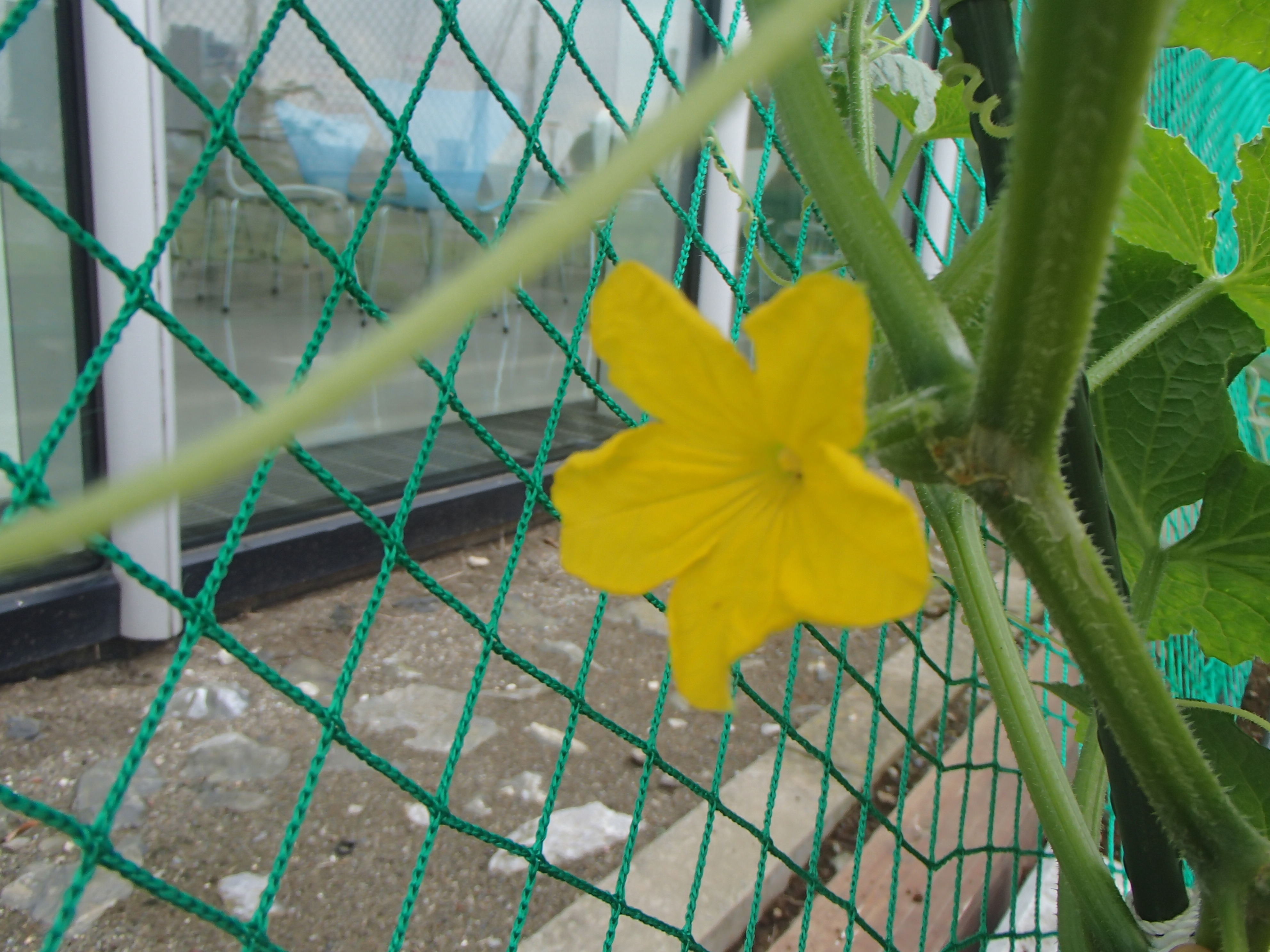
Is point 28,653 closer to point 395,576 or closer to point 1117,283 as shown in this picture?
point 395,576

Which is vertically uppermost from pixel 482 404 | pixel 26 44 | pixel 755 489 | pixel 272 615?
pixel 26 44

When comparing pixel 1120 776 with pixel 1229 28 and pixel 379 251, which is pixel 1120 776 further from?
pixel 379 251

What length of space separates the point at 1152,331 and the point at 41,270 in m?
1.93

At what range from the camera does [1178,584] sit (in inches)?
20.4

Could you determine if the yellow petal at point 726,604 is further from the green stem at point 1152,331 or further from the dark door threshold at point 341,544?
the dark door threshold at point 341,544

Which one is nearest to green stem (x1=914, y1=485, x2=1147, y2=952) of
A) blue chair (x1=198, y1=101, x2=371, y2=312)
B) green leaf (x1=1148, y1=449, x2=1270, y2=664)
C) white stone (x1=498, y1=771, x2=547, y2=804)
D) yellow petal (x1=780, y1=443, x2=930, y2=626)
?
green leaf (x1=1148, y1=449, x2=1270, y2=664)

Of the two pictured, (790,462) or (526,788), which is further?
(526,788)

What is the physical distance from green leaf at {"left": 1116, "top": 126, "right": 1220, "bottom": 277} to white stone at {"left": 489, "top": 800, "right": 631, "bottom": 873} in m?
1.19

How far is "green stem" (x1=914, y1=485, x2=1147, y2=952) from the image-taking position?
0.37m

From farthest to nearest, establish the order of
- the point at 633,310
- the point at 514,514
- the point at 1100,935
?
the point at 514,514, the point at 1100,935, the point at 633,310

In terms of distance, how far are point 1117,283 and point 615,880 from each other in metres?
1.19

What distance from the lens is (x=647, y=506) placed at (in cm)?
22

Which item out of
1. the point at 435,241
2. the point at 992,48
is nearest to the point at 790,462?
the point at 992,48

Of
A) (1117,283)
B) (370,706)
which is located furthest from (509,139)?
(1117,283)
